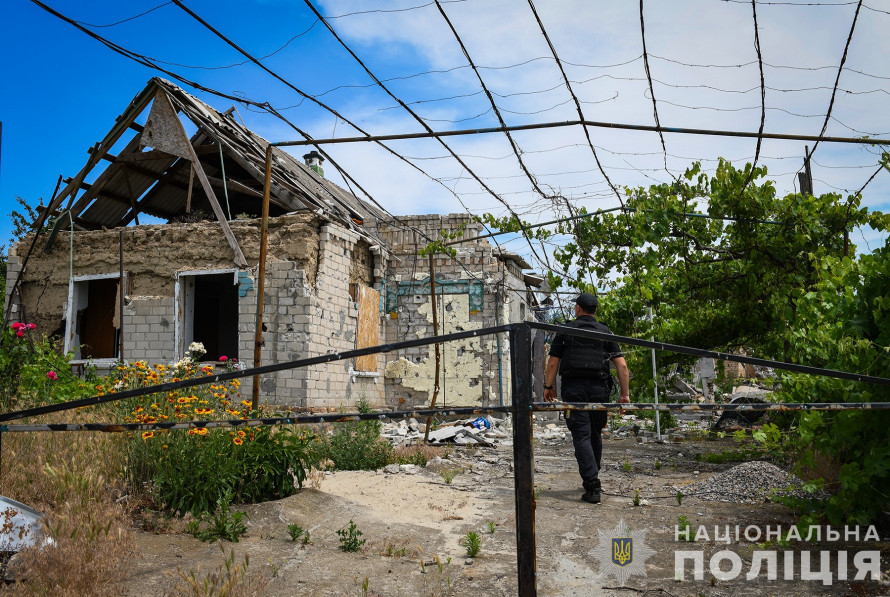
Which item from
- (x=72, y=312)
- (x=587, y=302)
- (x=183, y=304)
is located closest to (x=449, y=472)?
(x=587, y=302)

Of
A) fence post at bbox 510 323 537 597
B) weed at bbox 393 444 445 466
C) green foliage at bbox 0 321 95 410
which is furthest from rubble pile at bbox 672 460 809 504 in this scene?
green foliage at bbox 0 321 95 410

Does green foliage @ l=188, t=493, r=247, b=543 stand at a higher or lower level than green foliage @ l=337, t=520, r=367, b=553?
higher

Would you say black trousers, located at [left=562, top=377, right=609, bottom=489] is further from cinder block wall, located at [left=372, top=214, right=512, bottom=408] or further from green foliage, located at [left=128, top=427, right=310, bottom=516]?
cinder block wall, located at [left=372, top=214, right=512, bottom=408]

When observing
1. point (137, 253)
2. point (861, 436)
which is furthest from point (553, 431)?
point (861, 436)

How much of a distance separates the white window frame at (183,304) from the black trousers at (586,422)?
7073 mm

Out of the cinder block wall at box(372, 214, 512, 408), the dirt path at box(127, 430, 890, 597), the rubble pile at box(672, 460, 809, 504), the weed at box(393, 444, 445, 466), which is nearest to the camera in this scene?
the dirt path at box(127, 430, 890, 597)

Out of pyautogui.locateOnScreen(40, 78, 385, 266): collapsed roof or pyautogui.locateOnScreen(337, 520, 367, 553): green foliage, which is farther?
pyautogui.locateOnScreen(40, 78, 385, 266): collapsed roof

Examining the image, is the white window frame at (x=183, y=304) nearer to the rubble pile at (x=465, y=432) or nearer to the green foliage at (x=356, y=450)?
the rubble pile at (x=465, y=432)

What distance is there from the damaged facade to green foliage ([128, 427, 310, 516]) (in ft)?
18.0

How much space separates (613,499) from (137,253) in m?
9.33

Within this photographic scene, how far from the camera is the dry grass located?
2.90 m

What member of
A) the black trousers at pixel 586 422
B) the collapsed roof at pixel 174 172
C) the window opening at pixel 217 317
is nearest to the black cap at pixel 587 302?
the black trousers at pixel 586 422

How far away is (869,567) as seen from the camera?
3389 millimetres

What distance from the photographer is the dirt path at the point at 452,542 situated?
10.8 feet
